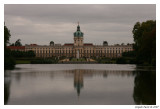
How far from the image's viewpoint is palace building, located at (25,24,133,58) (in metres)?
99.0

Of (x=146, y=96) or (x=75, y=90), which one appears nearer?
(x=146, y=96)

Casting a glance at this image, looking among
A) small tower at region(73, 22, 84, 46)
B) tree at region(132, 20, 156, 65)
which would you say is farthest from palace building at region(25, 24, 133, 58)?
tree at region(132, 20, 156, 65)

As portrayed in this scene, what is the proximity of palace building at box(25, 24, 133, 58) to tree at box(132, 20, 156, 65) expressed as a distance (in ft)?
206

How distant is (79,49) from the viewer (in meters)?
98.6

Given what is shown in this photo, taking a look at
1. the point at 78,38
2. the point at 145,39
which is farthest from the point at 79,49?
the point at 145,39

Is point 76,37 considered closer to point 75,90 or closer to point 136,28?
point 136,28

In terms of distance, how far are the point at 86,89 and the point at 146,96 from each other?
2.49 metres

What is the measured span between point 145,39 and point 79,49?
7248 cm

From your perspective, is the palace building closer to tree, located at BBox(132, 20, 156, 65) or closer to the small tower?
the small tower
